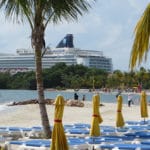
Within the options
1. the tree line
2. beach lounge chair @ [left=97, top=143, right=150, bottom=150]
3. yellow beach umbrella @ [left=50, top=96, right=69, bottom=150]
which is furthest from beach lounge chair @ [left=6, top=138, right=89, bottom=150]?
the tree line

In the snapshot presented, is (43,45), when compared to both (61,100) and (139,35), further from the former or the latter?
(139,35)

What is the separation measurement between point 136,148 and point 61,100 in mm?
1933

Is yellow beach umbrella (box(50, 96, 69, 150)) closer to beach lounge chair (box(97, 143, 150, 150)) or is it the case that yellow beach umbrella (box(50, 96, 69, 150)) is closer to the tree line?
beach lounge chair (box(97, 143, 150, 150))

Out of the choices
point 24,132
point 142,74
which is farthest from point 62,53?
point 24,132

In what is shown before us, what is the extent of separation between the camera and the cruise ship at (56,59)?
147m

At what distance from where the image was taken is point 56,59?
145875 millimetres

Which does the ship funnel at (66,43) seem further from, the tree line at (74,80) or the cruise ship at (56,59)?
the tree line at (74,80)

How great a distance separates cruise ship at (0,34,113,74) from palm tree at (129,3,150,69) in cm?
13483

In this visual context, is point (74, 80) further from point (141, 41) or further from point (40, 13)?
point (141, 41)

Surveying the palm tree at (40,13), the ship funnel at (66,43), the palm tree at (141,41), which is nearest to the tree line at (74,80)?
the ship funnel at (66,43)

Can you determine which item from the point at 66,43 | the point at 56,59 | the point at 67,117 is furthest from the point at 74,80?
the point at 67,117

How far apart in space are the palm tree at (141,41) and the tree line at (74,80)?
101290 millimetres

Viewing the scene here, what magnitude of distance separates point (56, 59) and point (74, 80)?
29.8 metres

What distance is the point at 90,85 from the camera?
116m
